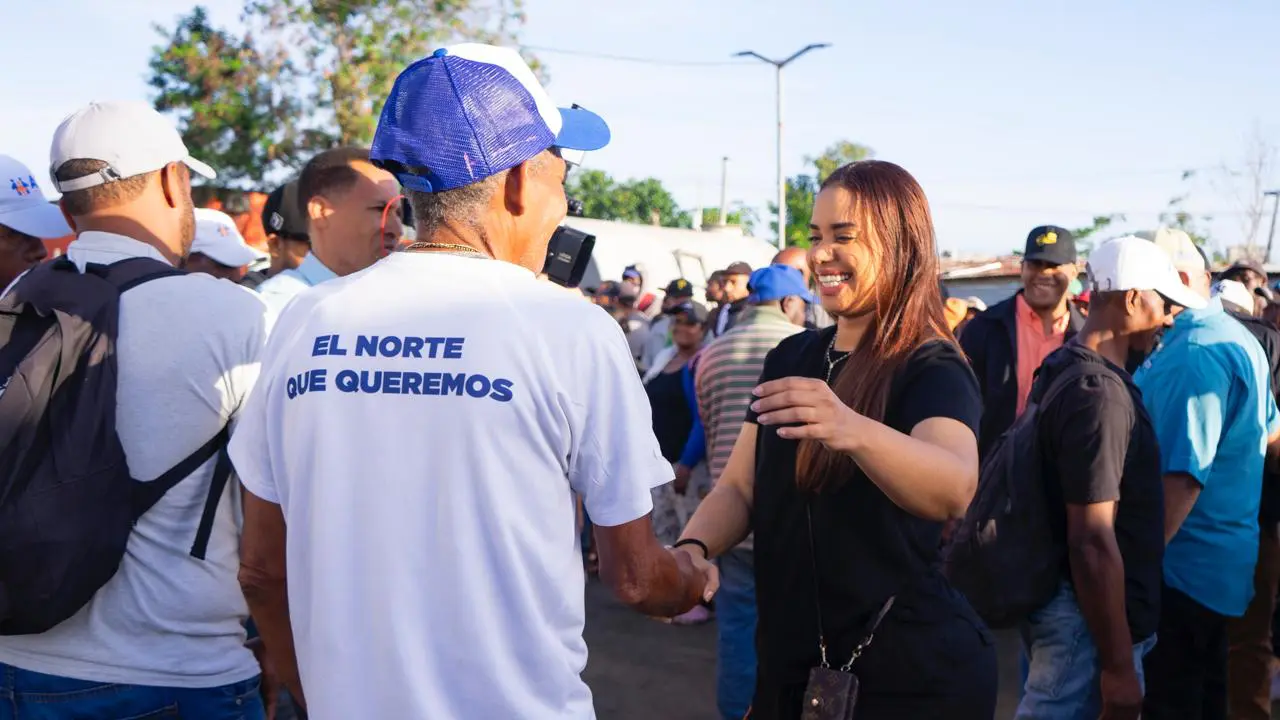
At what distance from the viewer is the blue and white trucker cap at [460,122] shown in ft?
5.72

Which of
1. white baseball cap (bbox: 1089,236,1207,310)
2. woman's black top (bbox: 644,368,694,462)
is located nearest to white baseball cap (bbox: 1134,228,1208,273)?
white baseball cap (bbox: 1089,236,1207,310)

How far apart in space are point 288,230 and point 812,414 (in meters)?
3.49

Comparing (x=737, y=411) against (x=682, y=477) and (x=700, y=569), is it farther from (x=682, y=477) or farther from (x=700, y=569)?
(x=700, y=569)

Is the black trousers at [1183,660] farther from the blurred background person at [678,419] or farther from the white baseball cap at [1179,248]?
the blurred background person at [678,419]

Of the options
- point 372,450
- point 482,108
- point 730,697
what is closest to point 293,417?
point 372,450

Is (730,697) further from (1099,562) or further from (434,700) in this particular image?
(434,700)

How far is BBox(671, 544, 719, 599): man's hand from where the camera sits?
2100 millimetres

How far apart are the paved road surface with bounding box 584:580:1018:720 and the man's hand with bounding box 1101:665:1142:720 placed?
2.47 metres

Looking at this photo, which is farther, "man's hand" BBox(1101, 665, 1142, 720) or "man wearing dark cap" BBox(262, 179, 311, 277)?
"man wearing dark cap" BBox(262, 179, 311, 277)

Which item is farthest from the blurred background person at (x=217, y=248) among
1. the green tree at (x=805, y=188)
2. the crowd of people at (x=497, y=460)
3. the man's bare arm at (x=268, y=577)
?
the green tree at (x=805, y=188)

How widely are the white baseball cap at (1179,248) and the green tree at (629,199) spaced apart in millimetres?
53885

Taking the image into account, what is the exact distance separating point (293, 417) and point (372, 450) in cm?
16

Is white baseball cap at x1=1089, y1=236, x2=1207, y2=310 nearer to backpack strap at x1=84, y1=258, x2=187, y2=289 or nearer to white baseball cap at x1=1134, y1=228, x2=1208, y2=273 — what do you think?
white baseball cap at x1=1134, y1=228, x2=1208, y2=273

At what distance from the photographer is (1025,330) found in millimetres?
6598
